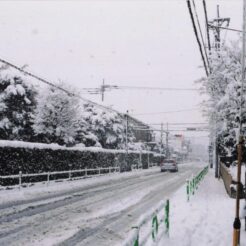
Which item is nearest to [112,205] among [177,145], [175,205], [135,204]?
[135,204]

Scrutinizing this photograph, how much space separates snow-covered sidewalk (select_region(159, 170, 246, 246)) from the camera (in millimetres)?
10252

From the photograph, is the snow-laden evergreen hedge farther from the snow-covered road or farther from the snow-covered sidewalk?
the snow-covered sidewalk

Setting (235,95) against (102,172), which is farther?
(102,172)

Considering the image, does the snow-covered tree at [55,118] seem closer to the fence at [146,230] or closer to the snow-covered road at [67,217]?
the snow-covered road at [67,217]

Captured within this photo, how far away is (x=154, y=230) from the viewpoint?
8734mm

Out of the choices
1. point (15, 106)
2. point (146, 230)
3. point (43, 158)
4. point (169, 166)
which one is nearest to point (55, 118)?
point (15, 106)

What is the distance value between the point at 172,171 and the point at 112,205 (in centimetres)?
4057

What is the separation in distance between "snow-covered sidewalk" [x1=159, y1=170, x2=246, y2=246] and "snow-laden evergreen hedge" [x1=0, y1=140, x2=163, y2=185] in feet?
30.1

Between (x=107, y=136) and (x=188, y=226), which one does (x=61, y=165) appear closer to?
(x=188, y=226)

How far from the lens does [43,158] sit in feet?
90.6

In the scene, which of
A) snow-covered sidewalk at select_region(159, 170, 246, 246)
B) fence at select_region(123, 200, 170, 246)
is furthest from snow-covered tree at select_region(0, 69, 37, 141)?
fence at select_region(123, 200, 170, 246)

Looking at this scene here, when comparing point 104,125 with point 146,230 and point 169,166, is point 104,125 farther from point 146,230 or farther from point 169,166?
point 146,230

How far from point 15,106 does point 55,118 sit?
6116 mm

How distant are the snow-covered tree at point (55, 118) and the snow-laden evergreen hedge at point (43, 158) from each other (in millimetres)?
4694
